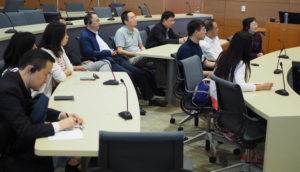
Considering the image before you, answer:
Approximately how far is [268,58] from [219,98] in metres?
2.12

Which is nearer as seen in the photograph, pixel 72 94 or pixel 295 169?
pixel 295 169

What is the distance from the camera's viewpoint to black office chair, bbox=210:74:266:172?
2.44 metres

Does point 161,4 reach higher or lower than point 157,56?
higher

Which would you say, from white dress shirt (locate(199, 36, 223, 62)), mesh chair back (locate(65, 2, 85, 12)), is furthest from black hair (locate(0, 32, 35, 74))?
mesh chair back (locate(65, 2, 85, 12))

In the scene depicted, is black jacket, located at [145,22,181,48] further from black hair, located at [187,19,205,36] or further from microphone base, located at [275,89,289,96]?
microphone base, located at [275,89,289,96]

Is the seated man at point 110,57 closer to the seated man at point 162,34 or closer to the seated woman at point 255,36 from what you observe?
the seated man at point 162,34

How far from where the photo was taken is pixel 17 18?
5566 millimetres

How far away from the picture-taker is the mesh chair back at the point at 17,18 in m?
5.48

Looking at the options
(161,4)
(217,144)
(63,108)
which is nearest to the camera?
(63,108)

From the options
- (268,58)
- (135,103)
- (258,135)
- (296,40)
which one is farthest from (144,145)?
(296,40)

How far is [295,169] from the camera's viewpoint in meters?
2.39

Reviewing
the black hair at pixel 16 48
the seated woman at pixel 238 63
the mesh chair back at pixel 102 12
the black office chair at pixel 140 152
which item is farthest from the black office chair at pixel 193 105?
the mesh chair back at pixel 102 12

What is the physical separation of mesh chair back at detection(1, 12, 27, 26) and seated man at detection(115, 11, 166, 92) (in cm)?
182

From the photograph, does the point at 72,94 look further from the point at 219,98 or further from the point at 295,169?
the point at 295,169
